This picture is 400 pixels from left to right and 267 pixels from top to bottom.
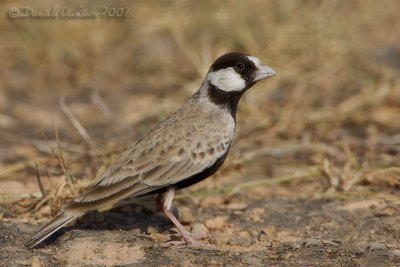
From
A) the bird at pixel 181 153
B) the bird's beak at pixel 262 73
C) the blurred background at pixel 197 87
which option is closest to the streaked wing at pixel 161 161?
the bird at pixel 181 153

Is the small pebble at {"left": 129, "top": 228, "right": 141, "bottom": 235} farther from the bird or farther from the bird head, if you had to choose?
the bird head

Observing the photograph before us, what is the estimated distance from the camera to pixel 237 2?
439 inches

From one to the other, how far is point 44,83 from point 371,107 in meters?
4.79

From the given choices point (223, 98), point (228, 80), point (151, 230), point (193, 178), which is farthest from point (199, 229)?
point (228, 80)

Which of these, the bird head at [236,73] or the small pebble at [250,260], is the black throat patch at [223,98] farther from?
the small pebble at [250,260]

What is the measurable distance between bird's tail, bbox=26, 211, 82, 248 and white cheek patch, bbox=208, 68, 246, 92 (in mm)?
1704

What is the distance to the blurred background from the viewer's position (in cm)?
745

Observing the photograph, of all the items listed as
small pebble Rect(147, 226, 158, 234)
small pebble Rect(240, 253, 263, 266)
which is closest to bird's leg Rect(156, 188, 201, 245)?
small pebble Rect(147, 226, 158, 234)

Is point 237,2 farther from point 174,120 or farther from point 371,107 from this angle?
point 174,120

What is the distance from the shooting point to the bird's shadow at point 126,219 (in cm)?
622

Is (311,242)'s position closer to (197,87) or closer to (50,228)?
(50,228)

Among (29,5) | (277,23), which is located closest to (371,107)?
(277,23)

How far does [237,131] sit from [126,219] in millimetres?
2659

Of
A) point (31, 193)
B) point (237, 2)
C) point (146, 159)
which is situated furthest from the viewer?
point (237, 2)
